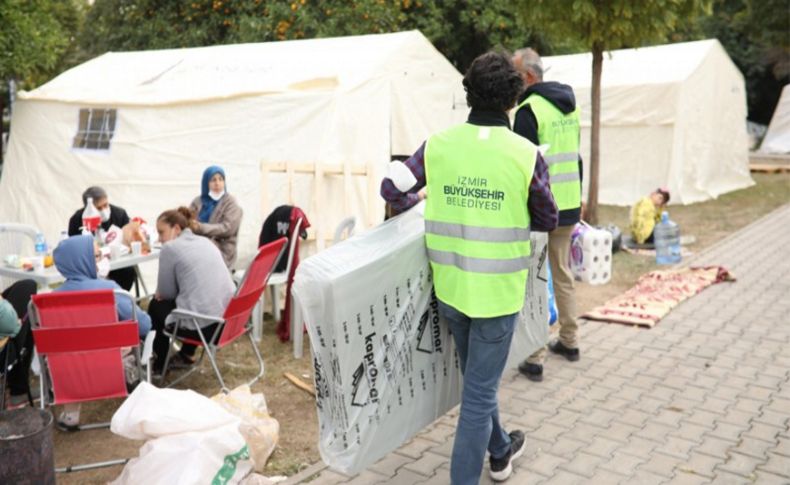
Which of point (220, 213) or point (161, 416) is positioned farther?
point (220, 213)

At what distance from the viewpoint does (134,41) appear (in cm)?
1777

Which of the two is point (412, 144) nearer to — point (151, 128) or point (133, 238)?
point (151, 128)

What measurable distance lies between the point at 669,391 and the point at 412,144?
4713 mm

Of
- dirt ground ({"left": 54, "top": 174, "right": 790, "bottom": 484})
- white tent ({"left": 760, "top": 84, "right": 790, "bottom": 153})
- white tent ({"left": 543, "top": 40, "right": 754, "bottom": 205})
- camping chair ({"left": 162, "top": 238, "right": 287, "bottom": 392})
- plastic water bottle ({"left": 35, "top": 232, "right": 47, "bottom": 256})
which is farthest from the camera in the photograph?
white tent ({"left": 760, "top": 84, "right": 790, "bottom": 153})

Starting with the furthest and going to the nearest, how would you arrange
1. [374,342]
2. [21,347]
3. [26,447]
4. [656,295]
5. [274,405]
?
[656,295]
[274,405]
[21,347]
[26,447]
[374,342]

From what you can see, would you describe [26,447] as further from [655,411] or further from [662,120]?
[662,120]

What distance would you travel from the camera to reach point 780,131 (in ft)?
85.0

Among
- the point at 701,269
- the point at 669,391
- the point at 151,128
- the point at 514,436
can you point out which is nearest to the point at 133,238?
the point at 151,128

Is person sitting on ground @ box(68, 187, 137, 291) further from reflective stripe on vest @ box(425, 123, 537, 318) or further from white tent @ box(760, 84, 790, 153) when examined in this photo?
white tent @ box(760, 84, 790, 153)

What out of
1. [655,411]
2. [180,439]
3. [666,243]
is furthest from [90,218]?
[666,243]

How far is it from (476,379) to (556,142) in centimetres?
199

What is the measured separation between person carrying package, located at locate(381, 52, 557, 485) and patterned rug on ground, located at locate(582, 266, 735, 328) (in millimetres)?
3471

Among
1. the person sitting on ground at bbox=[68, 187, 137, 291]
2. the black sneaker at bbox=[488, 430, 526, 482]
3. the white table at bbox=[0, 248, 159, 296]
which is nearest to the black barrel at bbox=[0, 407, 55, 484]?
the white table at bbox=[0, 248, 159, 296]

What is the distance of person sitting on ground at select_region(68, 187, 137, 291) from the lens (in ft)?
22.4
